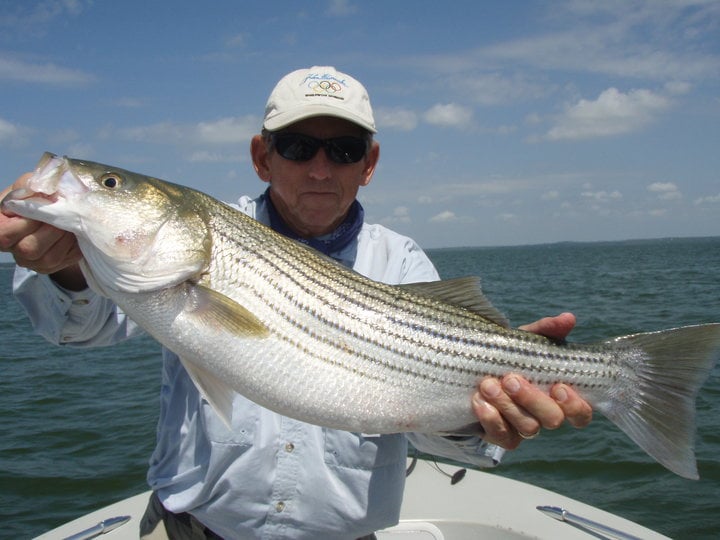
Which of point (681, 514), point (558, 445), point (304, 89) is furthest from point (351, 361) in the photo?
point (558, 445)

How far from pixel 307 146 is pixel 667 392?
9.01ft

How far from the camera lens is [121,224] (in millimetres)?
3113

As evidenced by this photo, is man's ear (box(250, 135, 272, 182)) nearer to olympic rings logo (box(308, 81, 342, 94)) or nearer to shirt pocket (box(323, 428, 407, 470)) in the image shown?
olympic rings logo (box(308, 81, 342, 94))

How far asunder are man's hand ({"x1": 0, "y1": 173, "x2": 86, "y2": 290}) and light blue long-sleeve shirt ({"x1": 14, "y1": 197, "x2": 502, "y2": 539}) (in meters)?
0.30

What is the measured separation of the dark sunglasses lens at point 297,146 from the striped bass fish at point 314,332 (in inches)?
28.7

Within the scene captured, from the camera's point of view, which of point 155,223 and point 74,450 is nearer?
point 155,223

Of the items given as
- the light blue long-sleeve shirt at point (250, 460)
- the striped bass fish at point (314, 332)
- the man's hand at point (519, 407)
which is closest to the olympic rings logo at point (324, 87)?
the striped bass fish at point (314, 332)

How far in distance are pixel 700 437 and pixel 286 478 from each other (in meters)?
10.2

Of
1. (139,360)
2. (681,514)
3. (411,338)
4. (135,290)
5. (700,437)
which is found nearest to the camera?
(135,290)

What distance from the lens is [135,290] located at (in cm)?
304

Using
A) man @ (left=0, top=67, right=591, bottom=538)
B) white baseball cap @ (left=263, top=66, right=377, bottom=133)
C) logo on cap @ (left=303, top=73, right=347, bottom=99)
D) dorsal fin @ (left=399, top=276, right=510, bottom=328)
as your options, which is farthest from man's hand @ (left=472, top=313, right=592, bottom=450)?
logo on cap @ (left=303, top=73, right=347, bottom=99)

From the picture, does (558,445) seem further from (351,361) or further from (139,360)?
(139,360)

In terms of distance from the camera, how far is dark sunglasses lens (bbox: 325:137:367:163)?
3961mm

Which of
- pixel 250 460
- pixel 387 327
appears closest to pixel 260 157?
pixel 387 327
